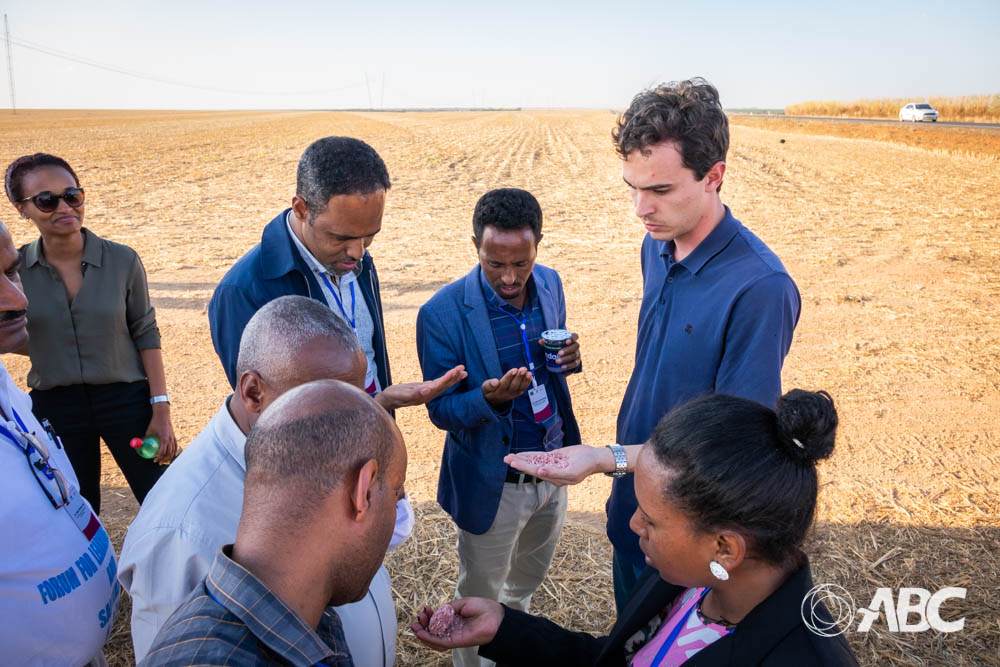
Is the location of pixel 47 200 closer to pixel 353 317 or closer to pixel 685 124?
pixel 353 317

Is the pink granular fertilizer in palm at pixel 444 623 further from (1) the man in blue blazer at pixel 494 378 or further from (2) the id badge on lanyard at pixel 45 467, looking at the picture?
(2) the id badge on lanyard at pixel 45 467

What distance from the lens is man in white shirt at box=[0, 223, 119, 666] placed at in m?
2.17

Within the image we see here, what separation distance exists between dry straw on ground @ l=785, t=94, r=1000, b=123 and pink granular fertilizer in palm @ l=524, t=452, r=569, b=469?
5596 centimetres

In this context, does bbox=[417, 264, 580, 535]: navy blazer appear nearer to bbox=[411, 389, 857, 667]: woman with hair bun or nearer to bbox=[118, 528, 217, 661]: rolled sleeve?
bbox=[411, 389, 857, 667]: woman with hair bun

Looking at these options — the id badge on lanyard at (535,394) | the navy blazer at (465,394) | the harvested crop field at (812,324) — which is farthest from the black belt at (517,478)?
the harvested crop field at (812,324)

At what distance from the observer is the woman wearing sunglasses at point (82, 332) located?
155 inches

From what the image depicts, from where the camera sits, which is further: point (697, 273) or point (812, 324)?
point (812, 324)

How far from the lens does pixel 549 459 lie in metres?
2.65

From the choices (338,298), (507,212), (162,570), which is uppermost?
(507,212)

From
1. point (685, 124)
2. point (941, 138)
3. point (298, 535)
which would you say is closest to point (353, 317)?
point (685, 124)

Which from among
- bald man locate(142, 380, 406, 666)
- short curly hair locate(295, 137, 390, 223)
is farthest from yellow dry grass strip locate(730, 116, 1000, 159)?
bald man locate(142, 380, 406, 666)

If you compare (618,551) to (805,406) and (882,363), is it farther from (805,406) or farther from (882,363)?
(882,363)

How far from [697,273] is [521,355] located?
1.23m

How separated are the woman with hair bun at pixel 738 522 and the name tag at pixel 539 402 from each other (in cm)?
142
